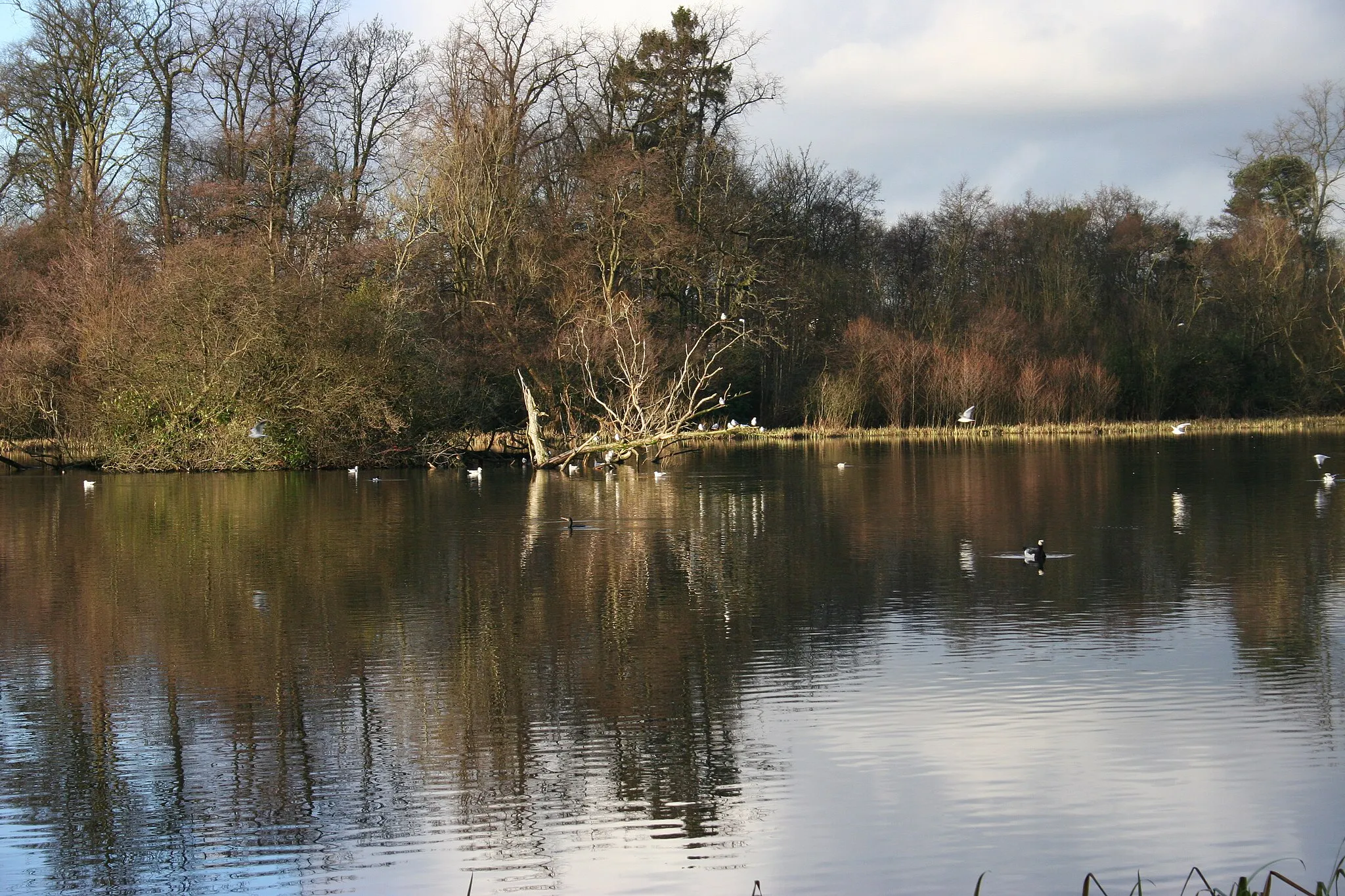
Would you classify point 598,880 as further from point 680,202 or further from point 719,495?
point 680,202

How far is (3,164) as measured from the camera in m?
35.7

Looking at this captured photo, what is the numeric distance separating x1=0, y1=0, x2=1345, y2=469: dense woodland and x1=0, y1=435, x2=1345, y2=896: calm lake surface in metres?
13.7

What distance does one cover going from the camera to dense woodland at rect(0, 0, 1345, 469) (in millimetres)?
30250

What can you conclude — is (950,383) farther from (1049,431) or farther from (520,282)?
(520,282)

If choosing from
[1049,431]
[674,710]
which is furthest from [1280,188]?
[674,710]

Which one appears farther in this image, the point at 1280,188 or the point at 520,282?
the point at 1280,188

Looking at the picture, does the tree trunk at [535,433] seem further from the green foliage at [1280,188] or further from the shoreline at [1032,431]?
the green foliage at [1280,188]

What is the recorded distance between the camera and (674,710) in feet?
25.8

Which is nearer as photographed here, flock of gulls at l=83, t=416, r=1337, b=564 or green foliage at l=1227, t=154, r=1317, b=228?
flock of gulls at l=83, t=416, r=1337, b=564

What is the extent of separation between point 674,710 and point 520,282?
94.4ft

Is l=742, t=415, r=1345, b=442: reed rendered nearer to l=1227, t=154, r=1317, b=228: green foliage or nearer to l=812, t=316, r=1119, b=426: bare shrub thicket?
l=812, t=316, r=1119, b=426: bare shrub thicket

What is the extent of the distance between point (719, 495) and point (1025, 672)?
14155 mm

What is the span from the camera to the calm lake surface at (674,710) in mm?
5586

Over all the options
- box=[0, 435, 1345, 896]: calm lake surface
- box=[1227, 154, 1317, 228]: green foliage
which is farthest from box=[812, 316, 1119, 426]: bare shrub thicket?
box=[0, 435, 1345, 896]: calm lake surface
